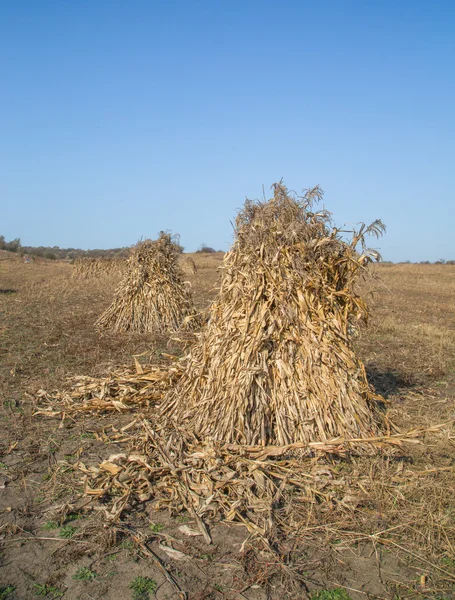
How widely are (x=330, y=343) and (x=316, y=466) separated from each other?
1.14m

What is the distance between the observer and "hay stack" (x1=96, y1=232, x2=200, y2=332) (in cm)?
1114

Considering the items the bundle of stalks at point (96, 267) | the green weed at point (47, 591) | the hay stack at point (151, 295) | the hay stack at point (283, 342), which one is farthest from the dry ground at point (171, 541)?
the bundle of stalks at point (96, 267)

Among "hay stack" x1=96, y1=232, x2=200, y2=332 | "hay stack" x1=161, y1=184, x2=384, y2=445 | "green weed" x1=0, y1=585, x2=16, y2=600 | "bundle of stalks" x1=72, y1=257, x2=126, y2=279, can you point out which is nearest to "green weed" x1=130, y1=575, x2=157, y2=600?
"green weed" x1=0, y1=585, x2=16, y2=600

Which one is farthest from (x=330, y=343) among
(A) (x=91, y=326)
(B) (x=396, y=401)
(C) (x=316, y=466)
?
(A) (x=91, y=326)

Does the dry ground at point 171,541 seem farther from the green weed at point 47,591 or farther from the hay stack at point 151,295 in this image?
the hay stack at point 151,295

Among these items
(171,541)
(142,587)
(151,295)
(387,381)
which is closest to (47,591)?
(142,587)

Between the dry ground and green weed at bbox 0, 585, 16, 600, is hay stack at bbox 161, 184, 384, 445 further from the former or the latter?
green weed at bbox 0, 585, 16, 600

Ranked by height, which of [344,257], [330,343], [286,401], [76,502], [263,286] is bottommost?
[76,502]

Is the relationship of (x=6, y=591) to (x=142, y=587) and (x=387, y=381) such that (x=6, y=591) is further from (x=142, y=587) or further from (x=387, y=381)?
(x=387, y=381)

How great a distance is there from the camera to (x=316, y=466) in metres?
4.38

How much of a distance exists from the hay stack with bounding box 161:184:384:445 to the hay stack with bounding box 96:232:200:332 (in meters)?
5.85

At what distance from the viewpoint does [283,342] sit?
494 centimetres

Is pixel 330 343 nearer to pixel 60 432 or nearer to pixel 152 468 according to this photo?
pixel 152 468

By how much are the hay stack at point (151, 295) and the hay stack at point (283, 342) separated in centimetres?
585
